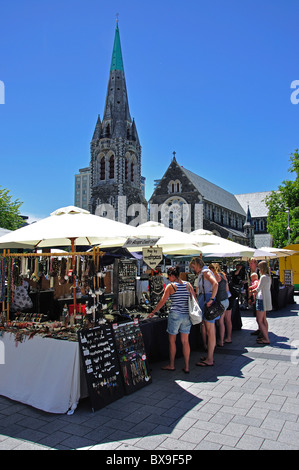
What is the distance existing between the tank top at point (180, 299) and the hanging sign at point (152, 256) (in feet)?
6.05

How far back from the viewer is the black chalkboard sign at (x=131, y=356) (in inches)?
202

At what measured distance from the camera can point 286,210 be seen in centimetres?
3528

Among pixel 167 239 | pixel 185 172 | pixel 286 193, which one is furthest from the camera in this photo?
pixel 185 172

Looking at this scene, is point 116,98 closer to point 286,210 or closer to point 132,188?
point 132,188

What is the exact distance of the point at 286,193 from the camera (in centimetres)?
3375

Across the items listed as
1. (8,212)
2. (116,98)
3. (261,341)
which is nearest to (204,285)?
(261,341)

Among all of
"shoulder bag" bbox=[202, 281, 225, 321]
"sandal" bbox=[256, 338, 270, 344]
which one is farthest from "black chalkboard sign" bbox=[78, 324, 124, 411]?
"sandal" bbox=[256, 338, 270, 344]

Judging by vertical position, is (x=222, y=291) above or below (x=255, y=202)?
below

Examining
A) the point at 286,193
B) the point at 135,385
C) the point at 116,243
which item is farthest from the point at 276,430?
the point at 286,193

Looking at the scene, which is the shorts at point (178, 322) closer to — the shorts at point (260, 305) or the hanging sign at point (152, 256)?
the hanging sign at point (152, 256)

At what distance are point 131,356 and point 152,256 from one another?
2.95 metres

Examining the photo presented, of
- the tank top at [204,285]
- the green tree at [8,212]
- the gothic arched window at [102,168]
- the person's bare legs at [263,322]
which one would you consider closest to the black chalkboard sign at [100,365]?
the tank top at [204,285]

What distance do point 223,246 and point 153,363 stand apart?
4.58 m
